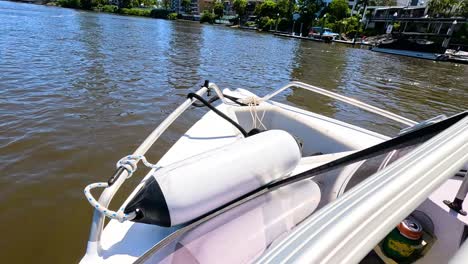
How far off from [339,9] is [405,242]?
2374 inches

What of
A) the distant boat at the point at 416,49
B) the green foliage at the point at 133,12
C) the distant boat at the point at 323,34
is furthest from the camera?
the green foliage at the point at 133,12

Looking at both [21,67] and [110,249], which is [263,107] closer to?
[110,249]

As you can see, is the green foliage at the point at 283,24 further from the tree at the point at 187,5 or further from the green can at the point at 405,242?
the green can at the point at 405,242

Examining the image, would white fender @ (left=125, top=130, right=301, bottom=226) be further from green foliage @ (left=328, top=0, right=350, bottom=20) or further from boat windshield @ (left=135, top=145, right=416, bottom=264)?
green foliage @ (left=328, top=0, right=350, bottom=20)

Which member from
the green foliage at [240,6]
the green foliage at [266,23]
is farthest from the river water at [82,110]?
the green foliage at [240,6]

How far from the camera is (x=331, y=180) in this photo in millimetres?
1654

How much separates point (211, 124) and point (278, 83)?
767 cm

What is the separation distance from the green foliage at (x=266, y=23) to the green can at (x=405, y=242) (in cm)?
6625

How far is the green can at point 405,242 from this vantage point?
1.64 meters

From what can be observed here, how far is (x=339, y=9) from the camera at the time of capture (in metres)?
53.0

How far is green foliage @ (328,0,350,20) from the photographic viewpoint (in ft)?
173

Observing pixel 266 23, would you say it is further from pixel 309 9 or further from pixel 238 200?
pixel 238 200

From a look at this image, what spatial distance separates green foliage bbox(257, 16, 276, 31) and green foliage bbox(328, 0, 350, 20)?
43.7 ft

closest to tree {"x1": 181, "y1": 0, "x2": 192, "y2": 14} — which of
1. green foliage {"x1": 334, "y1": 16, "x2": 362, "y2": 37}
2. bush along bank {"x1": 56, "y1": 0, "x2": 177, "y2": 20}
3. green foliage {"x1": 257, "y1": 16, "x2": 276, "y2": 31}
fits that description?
bush along bank {"x1": 56, "y1": 0, "x2": 177, "y2": 20}
